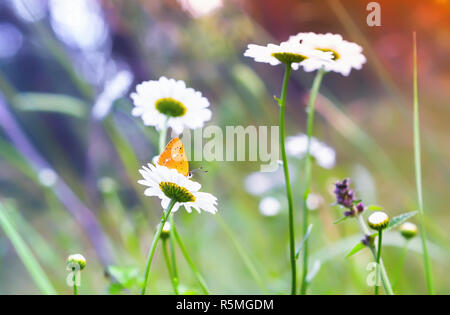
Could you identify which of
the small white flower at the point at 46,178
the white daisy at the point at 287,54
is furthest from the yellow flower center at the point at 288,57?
the small white flower at the point at 46,178

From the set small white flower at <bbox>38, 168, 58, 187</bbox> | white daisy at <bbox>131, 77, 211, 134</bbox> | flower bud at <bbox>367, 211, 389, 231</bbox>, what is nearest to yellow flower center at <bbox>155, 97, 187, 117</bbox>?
white daisy at <bbox>131, 77, 211, 134</bbox>

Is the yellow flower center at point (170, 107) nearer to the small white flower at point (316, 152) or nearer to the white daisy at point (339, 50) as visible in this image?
the white daisy at point (339, 50)

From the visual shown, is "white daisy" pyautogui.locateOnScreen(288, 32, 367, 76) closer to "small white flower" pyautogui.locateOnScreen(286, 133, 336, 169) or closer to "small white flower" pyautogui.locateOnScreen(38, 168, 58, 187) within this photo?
"small white flower" pyautogui.locateOnScreen(286, 133, 336, 169)

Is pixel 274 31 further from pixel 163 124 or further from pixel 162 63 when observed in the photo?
pixel 163 124

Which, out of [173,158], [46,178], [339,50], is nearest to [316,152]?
[339,50]

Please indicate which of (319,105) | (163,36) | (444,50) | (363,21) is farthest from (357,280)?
(444,50)

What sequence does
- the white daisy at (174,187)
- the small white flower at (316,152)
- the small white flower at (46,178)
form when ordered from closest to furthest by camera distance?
the white daisy at (174,187) < the small white flower at (316,152) < the small white flower at (46,178)
